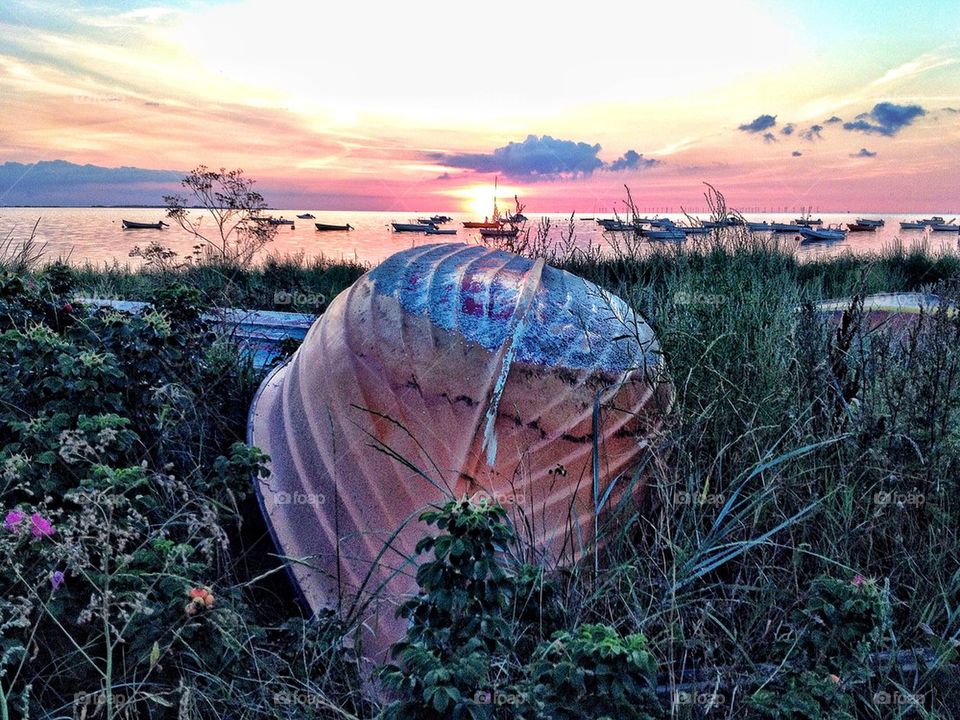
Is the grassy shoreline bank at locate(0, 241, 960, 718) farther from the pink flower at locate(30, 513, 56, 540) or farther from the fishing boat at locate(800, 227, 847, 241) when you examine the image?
the fishing boat at locate(800, 227, 847, 241)

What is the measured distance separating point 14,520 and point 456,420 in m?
1.45

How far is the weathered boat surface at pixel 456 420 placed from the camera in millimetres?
2686

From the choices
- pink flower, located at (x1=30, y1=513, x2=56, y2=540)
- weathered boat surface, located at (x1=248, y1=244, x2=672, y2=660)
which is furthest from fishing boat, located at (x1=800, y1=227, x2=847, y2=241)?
pink flower, located at (x1=30, y1=513, x2=56, y2=540)

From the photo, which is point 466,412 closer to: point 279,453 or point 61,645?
point 279,453

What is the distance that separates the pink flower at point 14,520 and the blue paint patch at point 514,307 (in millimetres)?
1484

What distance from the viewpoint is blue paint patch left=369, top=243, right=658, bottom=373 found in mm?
2789

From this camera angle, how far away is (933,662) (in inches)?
89.3

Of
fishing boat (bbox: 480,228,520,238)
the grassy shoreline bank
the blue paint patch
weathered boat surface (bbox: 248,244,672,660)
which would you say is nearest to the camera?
the grassy shoreline bank

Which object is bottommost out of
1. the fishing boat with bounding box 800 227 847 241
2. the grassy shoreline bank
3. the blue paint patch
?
the grassy shoreline bank

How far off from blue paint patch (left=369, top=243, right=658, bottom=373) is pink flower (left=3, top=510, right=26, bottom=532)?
4.87 ft

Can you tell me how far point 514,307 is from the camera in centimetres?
286

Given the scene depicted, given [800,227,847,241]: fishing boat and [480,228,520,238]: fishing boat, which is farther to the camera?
[800,227,847,241]: fishing boat

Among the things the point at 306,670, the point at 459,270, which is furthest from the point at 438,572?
the point at 459,270

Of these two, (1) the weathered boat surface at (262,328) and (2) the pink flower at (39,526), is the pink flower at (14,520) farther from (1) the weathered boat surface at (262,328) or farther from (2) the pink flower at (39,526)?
(1) the weathered boat surface at (262,328)
